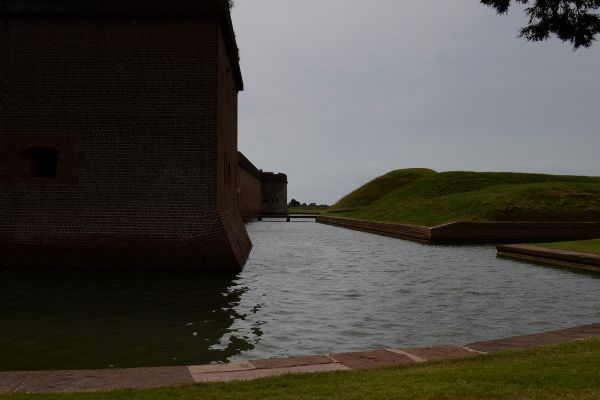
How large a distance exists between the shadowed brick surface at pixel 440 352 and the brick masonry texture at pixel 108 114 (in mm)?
8221

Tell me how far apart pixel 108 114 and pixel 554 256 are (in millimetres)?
13458

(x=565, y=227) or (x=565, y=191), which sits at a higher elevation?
(x=565, y=191)

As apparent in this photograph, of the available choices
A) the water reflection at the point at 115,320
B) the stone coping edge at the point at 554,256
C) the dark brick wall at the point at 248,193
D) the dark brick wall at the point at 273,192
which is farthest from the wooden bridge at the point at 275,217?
the water reflection at the point at 115,320

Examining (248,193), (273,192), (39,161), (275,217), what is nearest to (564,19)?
(39,161)

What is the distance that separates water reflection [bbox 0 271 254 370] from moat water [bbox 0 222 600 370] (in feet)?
0.06

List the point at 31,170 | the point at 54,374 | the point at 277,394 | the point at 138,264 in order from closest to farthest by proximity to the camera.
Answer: the point at 277,394 → the point at 54,374 → the point at 138,264 → the point at 31,170

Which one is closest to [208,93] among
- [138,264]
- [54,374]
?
[138,264]

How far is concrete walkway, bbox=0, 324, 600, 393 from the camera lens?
4.45 metres

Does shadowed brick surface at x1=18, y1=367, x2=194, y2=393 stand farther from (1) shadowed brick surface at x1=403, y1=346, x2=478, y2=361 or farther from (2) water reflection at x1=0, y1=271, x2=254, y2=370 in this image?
(1) shadowed brick surface at x1=403, y1=346, x2=478, y2=361

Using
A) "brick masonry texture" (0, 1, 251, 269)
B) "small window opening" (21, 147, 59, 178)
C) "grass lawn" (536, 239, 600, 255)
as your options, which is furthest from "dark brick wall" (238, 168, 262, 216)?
"brick masonry texture" (0, 1, 251, 269)

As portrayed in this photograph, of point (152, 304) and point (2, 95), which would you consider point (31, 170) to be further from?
point (152, 304)

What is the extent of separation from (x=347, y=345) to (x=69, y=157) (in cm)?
964

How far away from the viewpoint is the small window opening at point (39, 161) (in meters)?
13.9

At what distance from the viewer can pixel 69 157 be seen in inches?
537
